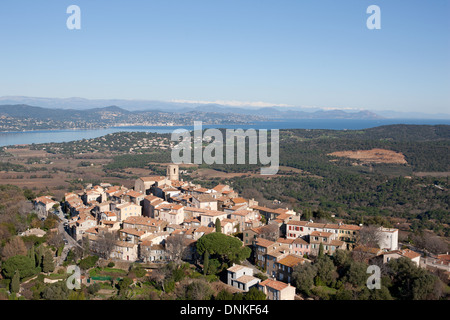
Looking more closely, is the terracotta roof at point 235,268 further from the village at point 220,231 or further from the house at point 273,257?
the house at point 273,257

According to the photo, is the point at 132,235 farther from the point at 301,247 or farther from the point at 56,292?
the point at 301,247

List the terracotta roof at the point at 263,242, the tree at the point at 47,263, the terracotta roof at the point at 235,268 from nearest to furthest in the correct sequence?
1. the terracotta roof at the point at 235,268
2. the terracotta roof at the point at 263,242
3. the tree at the point at 47,263

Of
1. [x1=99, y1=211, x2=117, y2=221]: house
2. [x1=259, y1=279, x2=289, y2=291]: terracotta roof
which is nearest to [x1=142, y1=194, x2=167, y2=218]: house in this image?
[x1=99, y1=211, x2=117, y2=221]: house

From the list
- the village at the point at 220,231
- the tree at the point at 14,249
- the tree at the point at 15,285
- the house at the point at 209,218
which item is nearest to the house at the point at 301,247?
the village at the point at 220,231

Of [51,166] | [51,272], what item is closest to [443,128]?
[51,166]

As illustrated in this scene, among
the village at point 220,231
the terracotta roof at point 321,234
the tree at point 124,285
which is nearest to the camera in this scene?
the tree at point 124,285
